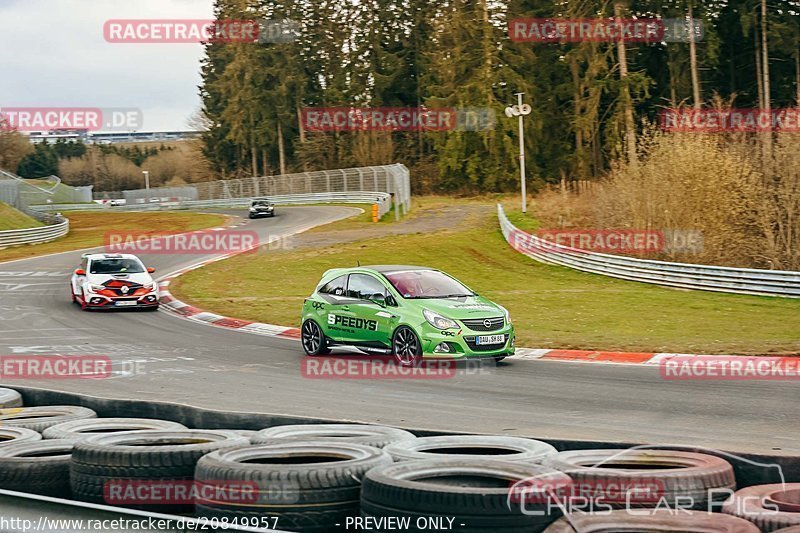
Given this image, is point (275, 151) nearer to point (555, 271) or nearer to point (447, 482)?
point (555, 271)

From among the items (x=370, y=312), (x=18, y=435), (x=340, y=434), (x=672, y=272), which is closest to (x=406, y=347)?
(x=370, y=312)

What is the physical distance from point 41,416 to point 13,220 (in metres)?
52.0

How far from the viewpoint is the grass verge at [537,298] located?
1934 centimetres

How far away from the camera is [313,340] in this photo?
17.6 metres

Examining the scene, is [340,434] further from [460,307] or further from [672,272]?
[672,272]

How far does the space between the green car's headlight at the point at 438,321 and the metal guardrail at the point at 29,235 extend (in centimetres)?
3831

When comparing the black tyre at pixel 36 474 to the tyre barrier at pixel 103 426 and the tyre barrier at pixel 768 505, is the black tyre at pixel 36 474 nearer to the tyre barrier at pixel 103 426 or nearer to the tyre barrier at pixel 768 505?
the tyre barrier at pixel 103 426

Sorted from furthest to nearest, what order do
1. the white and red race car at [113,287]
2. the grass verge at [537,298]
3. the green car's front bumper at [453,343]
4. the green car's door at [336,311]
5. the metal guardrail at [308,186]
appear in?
the metal guardrail at [308,186] < the white and red race car at [113,287] < the grass verge at [537,298] < the green car's door at [336,311] < the green car's front bumper at [453,343]

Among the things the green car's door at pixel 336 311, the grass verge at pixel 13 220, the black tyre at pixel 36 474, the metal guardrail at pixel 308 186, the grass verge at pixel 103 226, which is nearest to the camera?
the black tyre at pixel 36 474

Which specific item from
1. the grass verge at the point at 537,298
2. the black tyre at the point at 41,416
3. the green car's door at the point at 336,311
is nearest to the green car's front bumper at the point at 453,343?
the green car's door at the point at 336,311

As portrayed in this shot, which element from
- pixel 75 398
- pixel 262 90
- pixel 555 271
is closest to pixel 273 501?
pixel 75 398

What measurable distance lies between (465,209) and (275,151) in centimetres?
4561

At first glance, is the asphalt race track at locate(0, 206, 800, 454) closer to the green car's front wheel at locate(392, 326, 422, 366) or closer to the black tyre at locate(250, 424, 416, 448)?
the green car's front wheel at locate(392, 326, 422, 366)

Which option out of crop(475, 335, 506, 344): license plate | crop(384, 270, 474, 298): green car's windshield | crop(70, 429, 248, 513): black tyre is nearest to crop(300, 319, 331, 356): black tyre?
crop(384, 270, 474, 298): green car's windshield
